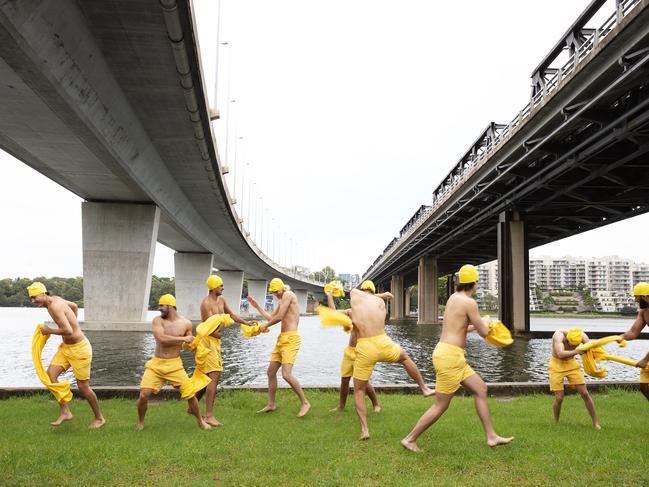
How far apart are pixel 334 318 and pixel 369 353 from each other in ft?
2.53

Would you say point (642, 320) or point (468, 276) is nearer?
point (468, 276)

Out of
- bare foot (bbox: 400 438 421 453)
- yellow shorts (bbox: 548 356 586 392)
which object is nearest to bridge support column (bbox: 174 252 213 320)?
yellow shorts (bbox: 548 356 586 392)

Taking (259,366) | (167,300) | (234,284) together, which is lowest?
(259,366)

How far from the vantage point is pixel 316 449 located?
6.29m

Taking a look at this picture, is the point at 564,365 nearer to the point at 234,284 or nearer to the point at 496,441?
the point at 496,441

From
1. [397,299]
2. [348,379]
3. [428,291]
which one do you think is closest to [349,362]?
[348,379]

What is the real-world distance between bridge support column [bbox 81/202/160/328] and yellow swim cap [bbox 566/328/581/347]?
29.4m

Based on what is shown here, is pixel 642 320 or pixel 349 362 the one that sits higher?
pixel 642 320

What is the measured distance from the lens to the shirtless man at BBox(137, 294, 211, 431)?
727 cm

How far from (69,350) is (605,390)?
937 centimetres

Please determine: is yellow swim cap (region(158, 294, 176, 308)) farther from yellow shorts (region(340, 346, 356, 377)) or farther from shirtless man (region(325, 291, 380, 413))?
yellow shorts (region(340, 346, 356, 377))

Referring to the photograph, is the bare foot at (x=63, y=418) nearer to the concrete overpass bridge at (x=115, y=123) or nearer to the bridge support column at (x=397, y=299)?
the concrete overpass bridge at (x=115, y=123)

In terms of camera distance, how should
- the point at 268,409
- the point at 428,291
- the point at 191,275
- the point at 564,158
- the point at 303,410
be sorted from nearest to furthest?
the point at 303,410, the point at 268,409, the point at 564,158, the point at 191,275, the point at 428,291

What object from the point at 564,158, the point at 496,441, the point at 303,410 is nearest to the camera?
the point at 496,441
